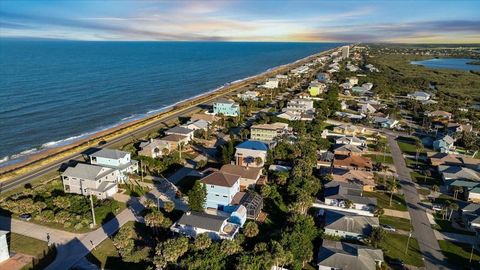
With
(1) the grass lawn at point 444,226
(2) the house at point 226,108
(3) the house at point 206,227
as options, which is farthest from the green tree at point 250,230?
(2) the house at point 226,108

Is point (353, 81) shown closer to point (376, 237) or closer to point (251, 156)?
point (251, 156)

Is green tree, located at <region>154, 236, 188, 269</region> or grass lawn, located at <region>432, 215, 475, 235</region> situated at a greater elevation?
green tree, located at <region>154, 236, 188, 269</region>

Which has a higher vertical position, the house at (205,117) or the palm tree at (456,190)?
the house at (205,117)

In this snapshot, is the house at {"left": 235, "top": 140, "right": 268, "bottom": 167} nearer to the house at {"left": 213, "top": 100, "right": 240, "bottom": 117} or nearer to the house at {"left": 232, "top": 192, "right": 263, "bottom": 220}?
the house at {"left": 232, "top": 192, "right": 263, "bottom": 220}

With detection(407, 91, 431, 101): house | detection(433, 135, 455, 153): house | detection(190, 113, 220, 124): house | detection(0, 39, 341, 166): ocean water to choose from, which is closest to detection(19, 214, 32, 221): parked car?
detection(0, 39, 341, 166): ocean water

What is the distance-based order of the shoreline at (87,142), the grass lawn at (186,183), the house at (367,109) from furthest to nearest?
the house at (367,109) → the shoreline at (87,142) → the grass lawn at (186,183)

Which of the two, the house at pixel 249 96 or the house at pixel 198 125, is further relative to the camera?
the house at pixel 249 96

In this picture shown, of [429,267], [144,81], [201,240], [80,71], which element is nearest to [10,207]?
[201,240]

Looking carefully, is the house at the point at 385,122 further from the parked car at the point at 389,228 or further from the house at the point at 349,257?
the house at the point at 349,257
